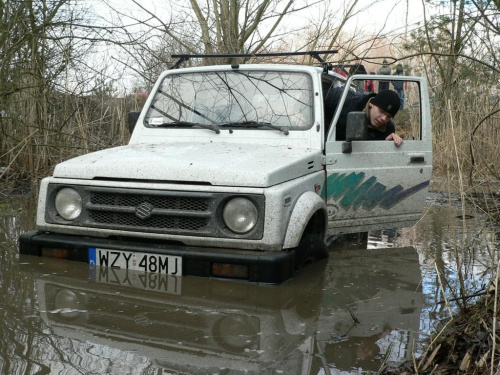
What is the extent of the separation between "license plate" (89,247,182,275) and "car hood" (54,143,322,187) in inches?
19.4

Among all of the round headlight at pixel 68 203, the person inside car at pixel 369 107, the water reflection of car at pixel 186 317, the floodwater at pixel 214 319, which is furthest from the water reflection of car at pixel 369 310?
the round headlight at pixel 68 203

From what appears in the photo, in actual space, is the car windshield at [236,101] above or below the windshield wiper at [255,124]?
above

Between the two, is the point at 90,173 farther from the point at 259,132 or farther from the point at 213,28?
the point at 213,28

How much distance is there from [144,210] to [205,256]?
52 cm

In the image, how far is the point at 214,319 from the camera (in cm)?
360

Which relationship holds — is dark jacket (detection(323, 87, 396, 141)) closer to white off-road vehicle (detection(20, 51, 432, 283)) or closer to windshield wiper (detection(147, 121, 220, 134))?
white off-road vehicle (detection(20, 51, 432, 283))

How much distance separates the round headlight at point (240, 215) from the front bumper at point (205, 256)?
0.50 feet

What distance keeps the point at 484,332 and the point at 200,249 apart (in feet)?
6.21

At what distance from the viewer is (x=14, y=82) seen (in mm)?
8602

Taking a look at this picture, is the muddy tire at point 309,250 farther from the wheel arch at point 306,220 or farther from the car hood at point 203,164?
the car hood at point 203,164

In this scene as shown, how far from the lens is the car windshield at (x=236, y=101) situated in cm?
523

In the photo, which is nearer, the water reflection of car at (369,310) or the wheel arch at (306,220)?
the water reflection of car at (369,310)

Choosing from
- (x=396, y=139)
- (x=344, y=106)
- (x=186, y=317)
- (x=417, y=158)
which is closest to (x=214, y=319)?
(x=186, y=317)

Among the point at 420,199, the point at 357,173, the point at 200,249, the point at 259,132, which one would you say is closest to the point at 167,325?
the point at 200,249
